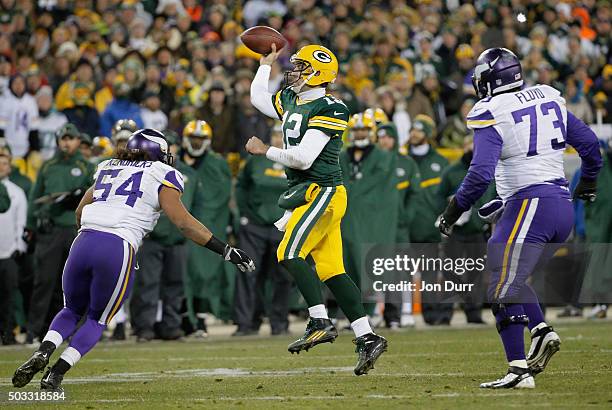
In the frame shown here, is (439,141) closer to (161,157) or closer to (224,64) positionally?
(224,64)

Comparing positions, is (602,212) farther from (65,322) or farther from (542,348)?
(65,322)

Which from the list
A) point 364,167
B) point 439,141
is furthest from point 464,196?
point 439,141

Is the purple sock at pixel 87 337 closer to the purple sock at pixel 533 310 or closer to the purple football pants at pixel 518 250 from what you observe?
the purple football pants at pixel 518 250

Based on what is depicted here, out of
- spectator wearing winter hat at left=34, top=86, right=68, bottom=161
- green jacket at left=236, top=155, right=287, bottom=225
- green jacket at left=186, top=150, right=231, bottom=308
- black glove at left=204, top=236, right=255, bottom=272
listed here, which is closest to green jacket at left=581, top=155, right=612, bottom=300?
green jacket at left=236, top=155, right=287, bottom=225

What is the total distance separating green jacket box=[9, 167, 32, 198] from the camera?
1314cm

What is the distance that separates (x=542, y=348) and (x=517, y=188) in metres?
0.99

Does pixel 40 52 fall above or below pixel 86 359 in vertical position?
above

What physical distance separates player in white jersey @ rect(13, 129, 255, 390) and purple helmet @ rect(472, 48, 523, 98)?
5.82ft

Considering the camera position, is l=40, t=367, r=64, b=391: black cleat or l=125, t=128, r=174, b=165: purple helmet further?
l=125, t=128, r=174, b=165: purple helmet

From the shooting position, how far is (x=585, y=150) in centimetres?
790

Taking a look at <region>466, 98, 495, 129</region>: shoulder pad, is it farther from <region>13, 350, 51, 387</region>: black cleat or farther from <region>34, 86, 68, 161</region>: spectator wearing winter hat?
<region>34, 86, 68, 161</region>: spectator wearing winter hat

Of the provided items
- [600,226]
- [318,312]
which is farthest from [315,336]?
[600,226]

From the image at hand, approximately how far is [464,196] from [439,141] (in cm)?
864

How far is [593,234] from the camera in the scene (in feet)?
46.5
